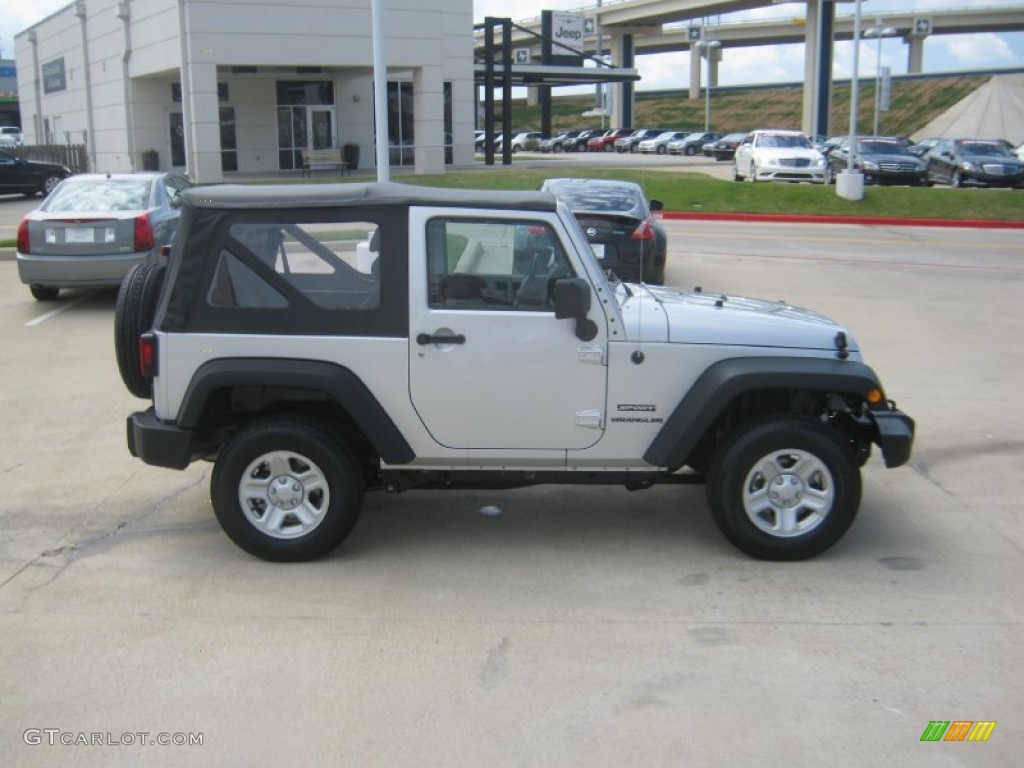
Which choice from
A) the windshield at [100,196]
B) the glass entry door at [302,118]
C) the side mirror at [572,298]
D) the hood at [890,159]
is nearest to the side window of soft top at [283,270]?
the side mirror at [572,298]

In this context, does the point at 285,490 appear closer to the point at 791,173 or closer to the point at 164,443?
the point at 164,443

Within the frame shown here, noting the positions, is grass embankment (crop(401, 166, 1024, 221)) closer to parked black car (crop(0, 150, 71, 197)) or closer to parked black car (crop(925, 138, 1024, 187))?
parked black car (crop(925, 138, 1024, 187))

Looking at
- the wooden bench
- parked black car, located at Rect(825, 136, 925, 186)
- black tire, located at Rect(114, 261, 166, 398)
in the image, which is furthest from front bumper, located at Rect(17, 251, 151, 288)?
the wooden bench

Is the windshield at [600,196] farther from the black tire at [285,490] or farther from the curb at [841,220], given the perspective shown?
the curb at [841,220]

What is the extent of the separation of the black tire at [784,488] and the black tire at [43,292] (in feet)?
34.4

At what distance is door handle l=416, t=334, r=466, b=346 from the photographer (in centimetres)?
554

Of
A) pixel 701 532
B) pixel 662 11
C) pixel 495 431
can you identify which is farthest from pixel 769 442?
pixel 662 11

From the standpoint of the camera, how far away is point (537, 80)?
6103cm

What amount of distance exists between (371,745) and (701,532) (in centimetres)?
275

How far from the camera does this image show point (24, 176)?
33031 millimetres

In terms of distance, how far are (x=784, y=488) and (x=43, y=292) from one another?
10.8 meters

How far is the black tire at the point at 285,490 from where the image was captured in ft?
18.3

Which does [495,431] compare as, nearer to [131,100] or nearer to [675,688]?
[675,688]
